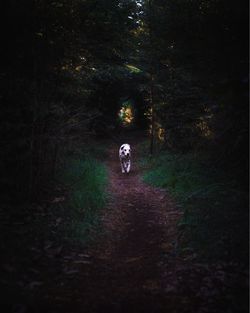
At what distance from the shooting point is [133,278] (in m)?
6.37

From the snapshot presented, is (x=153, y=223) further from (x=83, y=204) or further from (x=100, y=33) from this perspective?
(x=100, y=33)

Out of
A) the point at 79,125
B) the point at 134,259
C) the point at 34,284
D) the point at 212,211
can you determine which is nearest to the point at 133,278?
the point at 134,259

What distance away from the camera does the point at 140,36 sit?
23594 millimetres

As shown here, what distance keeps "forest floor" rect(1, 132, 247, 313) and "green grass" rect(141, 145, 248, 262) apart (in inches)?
15.6

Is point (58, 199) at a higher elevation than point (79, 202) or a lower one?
higher

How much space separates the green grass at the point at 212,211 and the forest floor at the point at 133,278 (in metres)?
0.40

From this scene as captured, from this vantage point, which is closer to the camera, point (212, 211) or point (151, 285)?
point (151, 285)

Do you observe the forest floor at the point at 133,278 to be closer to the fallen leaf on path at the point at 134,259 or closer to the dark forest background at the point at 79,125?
the fallen leaf on path at the point at 134,259

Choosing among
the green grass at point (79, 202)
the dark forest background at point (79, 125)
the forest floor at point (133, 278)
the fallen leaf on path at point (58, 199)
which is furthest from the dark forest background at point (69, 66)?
the forest floor at point (133, 278)

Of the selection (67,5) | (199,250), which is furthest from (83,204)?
(67,5)

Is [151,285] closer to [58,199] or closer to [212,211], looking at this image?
[212,211]

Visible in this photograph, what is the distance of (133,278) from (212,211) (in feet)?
10.2

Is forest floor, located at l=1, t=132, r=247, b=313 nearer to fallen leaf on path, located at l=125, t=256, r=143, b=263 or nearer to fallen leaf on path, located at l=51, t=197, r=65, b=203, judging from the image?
fallen leaf on path, located at l=125, t=256, r=143, b=263

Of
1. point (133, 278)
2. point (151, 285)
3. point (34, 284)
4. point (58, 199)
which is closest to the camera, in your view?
point (34, 284)
